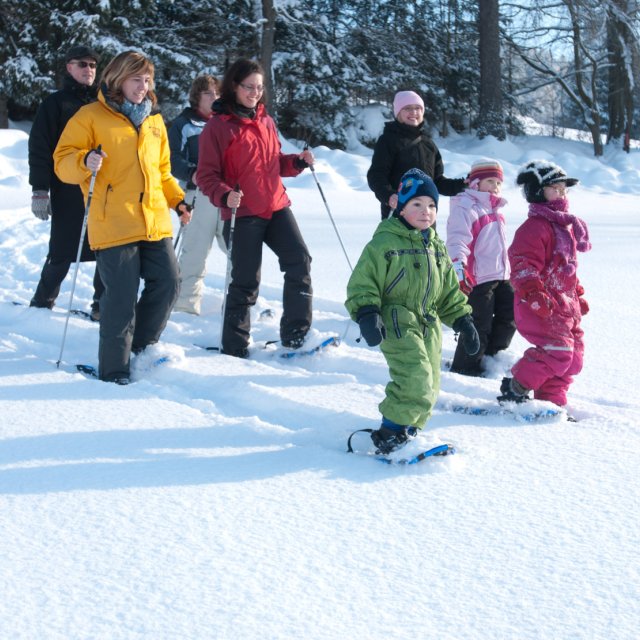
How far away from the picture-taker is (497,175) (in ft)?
15.1

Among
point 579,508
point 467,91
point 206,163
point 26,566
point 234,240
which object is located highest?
point 467,91

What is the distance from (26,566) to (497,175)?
3.35 metres

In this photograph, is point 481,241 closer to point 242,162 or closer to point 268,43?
point 242,162

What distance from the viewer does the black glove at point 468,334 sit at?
328 centimetres

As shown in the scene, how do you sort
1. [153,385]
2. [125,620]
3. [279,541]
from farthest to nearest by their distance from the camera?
[153,385] → [279,541] → [125,620]

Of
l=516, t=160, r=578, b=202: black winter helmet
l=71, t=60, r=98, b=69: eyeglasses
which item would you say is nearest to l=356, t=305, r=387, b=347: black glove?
l=516, t=160, r=578, b=202: black winter helmet

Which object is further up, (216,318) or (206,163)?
(206,163)

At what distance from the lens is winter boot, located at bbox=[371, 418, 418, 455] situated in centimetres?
318

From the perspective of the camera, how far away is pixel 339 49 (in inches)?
862

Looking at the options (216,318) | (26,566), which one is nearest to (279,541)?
(26,566)

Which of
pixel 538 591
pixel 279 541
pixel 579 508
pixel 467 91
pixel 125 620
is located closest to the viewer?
pixel 125 620

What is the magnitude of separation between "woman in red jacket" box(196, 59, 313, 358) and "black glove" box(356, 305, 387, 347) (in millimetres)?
1556

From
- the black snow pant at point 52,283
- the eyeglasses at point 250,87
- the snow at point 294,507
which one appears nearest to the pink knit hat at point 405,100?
the eyeglasses at point 250,87

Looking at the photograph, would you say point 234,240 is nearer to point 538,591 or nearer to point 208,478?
point 208,478
